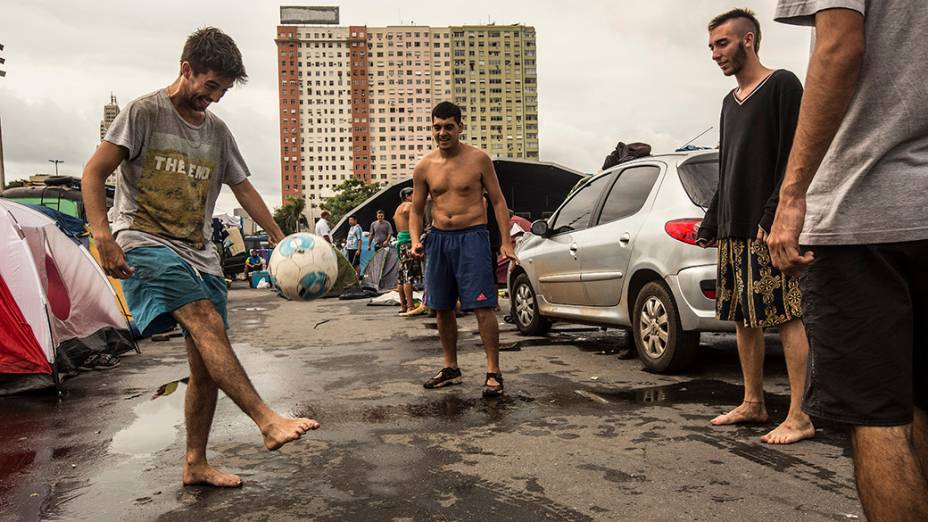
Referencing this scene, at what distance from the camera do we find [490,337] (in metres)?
5.38

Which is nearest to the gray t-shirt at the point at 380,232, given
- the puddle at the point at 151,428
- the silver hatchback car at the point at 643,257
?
the silver hatchback car at the point at 643,257

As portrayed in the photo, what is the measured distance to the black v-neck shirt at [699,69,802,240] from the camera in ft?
13.1

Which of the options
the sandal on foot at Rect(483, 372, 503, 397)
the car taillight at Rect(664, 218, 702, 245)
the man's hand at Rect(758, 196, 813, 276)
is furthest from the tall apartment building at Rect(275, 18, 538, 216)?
the man's hand at Rect(758, 196, 813, 276)

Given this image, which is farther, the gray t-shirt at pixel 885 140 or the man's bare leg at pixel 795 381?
the man's bare leg at pixel 795 381

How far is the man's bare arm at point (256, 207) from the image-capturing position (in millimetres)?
3988

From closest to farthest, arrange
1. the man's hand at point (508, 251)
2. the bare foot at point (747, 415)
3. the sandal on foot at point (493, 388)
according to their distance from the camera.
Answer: the bare foot at point (747, 415), the sandal on foot at point (493, 388), the man's hand at point (508, 251)

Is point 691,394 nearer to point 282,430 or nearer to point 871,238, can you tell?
point 282,430

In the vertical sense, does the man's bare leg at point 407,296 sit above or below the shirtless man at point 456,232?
below

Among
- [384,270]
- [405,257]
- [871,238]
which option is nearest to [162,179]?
[871,238]

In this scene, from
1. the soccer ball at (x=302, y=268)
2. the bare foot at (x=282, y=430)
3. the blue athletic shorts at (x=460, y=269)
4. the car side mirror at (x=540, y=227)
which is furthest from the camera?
the car side mirror at (x=540, y=227)

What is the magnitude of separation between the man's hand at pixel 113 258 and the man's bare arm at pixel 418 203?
2.78 m

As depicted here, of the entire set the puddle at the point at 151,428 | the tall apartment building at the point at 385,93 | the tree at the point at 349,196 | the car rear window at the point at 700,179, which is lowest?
the puddle at the point at 151,428

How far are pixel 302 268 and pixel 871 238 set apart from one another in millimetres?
3459

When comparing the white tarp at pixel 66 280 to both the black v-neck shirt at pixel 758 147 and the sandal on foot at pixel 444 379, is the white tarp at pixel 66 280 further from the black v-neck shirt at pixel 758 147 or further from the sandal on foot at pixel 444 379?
the black v-neck shirt at pixel 758 147
